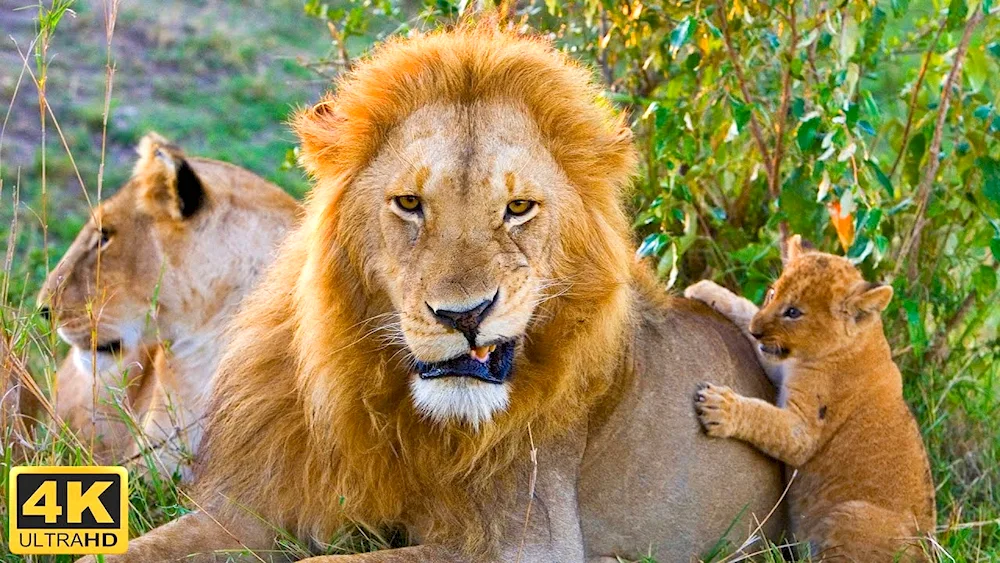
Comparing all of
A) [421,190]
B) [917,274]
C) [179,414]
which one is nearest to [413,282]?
[421,190]

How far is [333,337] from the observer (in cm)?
332

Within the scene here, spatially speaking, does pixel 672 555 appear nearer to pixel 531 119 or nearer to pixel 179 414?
pixel 531 119

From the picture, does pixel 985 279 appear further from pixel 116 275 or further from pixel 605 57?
pixel 116 275

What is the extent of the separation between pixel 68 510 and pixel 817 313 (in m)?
2.24

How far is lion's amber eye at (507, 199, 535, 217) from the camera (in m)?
3.14

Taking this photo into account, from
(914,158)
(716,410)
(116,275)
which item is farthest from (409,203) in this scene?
(914,158)

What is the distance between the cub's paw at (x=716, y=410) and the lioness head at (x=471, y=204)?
56 cm

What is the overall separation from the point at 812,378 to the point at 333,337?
1554 mm

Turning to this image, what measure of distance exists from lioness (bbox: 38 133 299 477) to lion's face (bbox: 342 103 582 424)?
1.69 metres

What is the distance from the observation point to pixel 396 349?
3.29m

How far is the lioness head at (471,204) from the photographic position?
3029mm

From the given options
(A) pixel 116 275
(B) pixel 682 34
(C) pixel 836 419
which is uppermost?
(B) pixel 682 34

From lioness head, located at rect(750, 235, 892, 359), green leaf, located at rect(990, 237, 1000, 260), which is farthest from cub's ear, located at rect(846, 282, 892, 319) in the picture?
green leaf, located at rect(990, 237, 1000, 260)

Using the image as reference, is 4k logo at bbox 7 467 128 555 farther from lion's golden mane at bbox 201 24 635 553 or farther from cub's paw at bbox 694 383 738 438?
cub's paw at bbox 694 383 738 438
